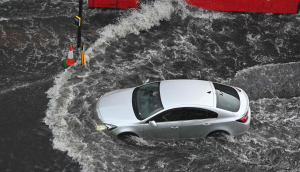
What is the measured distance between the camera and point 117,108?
865 cm

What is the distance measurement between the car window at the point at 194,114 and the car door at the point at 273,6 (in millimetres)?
8437

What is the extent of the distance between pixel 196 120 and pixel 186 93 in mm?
729

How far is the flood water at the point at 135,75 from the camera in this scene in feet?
27.8

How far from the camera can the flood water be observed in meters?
8.48

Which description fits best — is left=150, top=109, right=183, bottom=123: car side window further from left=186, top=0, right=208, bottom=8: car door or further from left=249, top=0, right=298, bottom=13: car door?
left=249, top=0, right=298, bottom=13: car door

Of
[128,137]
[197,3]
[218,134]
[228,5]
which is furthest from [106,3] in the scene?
[218,134]

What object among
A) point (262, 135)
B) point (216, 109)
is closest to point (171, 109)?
point (216, 109)

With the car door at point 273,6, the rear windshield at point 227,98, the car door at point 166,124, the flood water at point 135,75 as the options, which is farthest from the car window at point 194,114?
the car door at point 273,6

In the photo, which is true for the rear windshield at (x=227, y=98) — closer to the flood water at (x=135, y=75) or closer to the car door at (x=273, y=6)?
the flood water at (x=135, y=75)

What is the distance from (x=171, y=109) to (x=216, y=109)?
1.10 metres

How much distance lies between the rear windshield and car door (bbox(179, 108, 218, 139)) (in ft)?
1.21

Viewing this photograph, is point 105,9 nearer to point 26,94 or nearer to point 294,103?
point 26,94

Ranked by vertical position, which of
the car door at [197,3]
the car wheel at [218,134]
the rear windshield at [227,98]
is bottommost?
the car wheel at [218,134]

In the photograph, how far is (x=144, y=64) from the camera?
1184 centimetres
